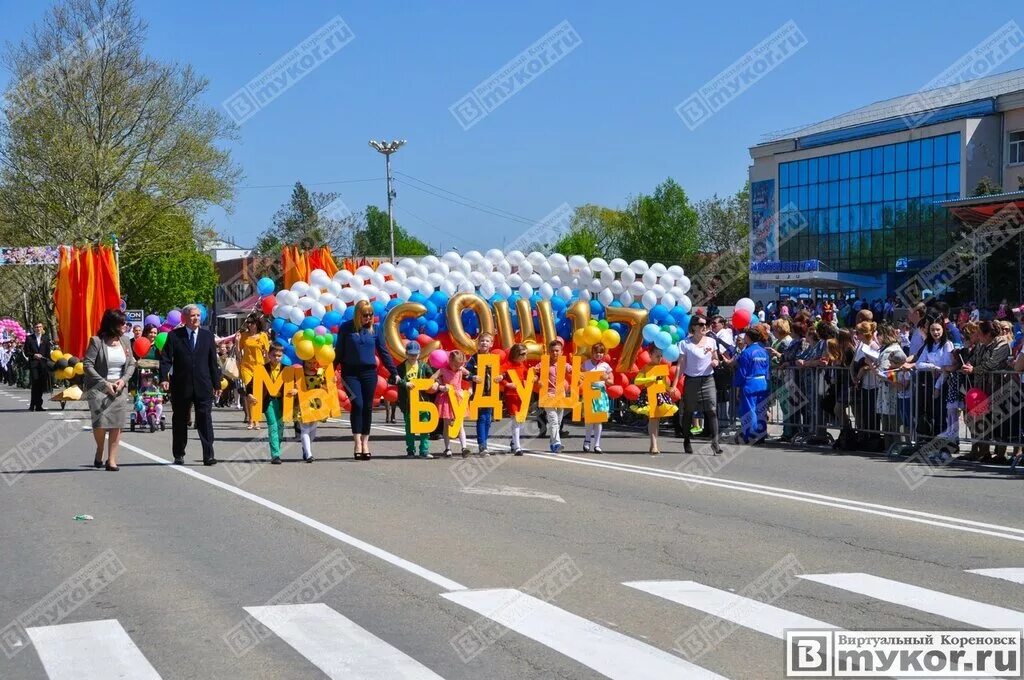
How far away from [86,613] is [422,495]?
5531mm

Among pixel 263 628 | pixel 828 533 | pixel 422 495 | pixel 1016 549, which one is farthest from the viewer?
pixel 422 495

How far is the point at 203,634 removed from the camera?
6.92 metres

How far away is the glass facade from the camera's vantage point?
2771 inches

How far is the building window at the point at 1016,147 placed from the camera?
214 ft

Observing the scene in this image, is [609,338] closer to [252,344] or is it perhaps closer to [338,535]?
[252,344]

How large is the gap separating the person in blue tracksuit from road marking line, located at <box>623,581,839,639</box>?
1089 centimetres

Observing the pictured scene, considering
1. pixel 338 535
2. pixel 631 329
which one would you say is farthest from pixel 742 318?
pixel 338 535

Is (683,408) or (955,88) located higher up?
(955,88)

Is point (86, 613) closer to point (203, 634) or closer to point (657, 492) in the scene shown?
point (203, 634)

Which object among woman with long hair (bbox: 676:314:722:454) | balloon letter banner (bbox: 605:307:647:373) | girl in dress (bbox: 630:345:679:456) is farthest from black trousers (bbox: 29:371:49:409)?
woman with long hair (bbox: 676:314:722:454)

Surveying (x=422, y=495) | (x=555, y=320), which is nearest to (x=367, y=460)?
(x=422, y=495)

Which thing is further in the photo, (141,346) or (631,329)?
(141,346)

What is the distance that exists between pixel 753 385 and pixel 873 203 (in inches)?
2385

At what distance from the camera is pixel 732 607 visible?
24.5 feet
